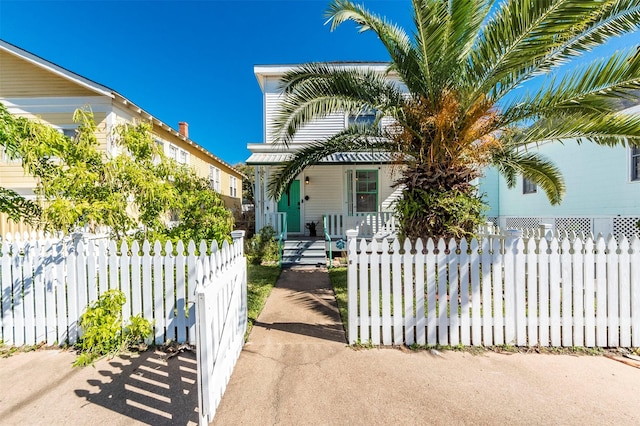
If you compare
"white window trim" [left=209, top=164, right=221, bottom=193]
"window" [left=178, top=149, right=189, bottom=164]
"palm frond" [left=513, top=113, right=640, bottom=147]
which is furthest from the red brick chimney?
"palm frond" [left=513, top=113, right=640, bottom=147]

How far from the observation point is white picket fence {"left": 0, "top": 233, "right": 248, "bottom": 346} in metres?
3.27

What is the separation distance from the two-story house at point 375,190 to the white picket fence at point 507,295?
4.72m

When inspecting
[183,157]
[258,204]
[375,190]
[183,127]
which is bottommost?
[258,204]

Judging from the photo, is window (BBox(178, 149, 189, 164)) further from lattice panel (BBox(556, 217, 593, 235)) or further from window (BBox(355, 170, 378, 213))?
lattice panel (BBox(556, 217, 593, 235))

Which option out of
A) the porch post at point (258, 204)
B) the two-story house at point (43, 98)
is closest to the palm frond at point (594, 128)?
the porch post at point (258, 204)

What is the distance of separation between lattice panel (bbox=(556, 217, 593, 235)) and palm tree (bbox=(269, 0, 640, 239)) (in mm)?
7218

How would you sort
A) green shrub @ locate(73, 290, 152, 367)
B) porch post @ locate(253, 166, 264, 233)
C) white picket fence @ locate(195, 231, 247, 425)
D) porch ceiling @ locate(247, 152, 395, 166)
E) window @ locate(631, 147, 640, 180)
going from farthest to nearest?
1. porch post @ locate(253, 166, 264, 233)
2. porch ceiling @ locate(247, 152, 395, 166)
3. window @ locate(631, 147, 640, 180)
4. green shrub @ locate(73, 290, 152, 367)
5. white picket fence @ locate(195, 231, 247, 425)

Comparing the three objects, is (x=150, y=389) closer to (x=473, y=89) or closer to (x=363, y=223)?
(x=473, y=89)

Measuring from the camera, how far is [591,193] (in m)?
9.58

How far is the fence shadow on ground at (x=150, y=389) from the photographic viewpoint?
7.40 feet

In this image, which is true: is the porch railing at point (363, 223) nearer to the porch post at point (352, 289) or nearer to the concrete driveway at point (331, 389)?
the porch post at point (352, 289)

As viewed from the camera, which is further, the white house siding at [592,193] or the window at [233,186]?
the window at [233,186]

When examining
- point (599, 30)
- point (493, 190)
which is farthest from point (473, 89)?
point (493, 190)

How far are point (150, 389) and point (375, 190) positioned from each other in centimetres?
937
